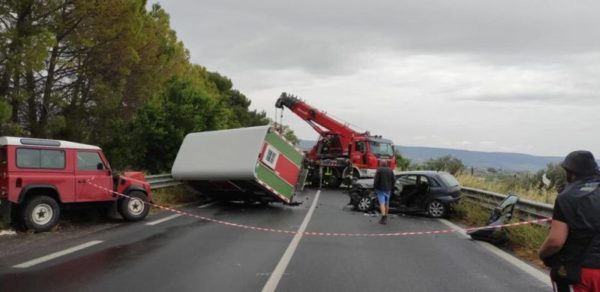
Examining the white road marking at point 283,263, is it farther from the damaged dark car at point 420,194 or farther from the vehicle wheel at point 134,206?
the damaged dark car at point 420,194

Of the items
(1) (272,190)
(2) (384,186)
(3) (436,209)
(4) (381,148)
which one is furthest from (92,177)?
(4) (381,148)

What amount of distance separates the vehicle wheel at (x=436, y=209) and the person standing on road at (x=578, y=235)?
1152cm

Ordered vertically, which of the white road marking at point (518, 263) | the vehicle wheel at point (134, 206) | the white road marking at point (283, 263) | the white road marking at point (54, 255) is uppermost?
the vehicle wheel at point (134, 206)

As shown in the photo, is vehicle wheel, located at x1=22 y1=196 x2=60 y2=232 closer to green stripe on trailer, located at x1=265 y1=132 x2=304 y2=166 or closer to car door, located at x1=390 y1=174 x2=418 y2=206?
green stripe on trailer, located at x1=265 y1=132 x2=304 y2=166

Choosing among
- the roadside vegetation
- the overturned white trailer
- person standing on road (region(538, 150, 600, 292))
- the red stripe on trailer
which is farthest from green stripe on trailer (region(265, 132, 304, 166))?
person standing on road (region(538, 150, 600, 292))

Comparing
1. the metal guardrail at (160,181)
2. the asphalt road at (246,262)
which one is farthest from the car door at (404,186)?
the metal guardrail at (160,181)

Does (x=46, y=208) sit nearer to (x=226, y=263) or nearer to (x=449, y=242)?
(x=226, y=263)

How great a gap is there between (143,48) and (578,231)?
21347mm

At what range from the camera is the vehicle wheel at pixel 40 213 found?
11.2 m

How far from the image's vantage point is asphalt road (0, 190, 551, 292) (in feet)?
23.4

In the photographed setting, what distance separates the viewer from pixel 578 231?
398 cm

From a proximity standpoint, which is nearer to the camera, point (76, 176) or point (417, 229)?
point (76, 176)

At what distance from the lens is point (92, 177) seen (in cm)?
1251

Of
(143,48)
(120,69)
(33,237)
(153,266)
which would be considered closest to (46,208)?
(33,237)
